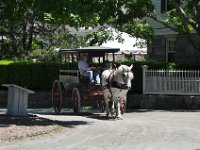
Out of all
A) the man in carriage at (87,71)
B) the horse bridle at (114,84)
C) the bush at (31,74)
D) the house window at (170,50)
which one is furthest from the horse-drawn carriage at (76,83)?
the house window at (170,50)

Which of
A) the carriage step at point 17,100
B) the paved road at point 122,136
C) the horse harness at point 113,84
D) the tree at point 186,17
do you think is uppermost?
the tree at point 186,17

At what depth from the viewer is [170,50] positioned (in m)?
32.4

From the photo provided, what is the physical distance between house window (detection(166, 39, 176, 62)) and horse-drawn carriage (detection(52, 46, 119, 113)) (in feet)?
31.0

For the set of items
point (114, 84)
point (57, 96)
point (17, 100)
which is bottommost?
point (17, 100)

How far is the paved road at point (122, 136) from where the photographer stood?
12086 mm

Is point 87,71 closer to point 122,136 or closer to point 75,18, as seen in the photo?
point 75,18

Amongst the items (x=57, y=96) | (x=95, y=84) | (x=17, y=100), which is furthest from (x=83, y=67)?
(x=17, y=100)

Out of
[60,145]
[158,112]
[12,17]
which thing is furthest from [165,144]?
[158,112]

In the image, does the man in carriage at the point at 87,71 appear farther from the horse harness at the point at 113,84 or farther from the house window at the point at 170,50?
the house window at the point at 170,50

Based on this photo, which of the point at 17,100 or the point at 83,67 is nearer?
the point at 17,100

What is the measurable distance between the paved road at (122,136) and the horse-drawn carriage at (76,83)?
1576mm

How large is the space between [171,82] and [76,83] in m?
5.28

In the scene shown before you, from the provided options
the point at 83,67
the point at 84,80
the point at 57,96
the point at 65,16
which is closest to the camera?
the point at 65,16

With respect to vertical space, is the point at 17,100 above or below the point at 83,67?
below
